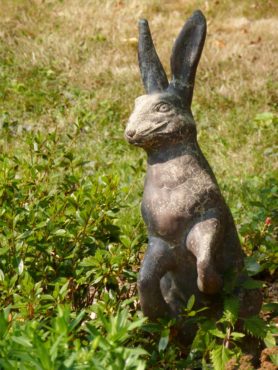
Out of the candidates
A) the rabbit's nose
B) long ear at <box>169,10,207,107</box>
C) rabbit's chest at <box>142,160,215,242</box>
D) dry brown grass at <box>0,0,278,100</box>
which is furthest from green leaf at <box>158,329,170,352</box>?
dry brown grass at <box>0,0,278,100</box>

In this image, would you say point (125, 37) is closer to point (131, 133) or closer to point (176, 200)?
point (131, 133)

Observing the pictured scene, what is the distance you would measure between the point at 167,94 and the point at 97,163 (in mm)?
2955

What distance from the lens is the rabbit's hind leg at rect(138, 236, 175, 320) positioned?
109 inches

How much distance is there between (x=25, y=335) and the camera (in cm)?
204

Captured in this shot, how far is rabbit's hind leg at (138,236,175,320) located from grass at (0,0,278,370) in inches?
4.2

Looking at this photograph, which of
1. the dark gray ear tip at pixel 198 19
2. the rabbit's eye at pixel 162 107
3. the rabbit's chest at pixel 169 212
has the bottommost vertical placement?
the rabbit's chest at pixel 169 212

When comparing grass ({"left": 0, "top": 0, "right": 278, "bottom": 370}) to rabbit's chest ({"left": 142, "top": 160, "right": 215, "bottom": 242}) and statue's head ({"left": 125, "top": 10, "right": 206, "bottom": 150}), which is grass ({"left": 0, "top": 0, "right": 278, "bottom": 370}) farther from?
statue's head ({"left": 125, "top": 10, "right": 206, "bottom": 150})

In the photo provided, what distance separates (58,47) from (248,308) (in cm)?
553

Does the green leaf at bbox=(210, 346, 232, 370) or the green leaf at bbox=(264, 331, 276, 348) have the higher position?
the green leaf at bbox=(210, 346, 232, 370)

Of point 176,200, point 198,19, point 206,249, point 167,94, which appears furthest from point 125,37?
point 206,249

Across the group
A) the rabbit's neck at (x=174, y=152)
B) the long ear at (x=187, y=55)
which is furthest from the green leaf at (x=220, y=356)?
the long ear at (x=187, y=55)

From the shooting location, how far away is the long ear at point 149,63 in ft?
9.41

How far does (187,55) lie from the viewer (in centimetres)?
288

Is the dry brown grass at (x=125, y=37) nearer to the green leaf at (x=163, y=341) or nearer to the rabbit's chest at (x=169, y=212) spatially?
the rabbit's chest at (x=169, y=212)
